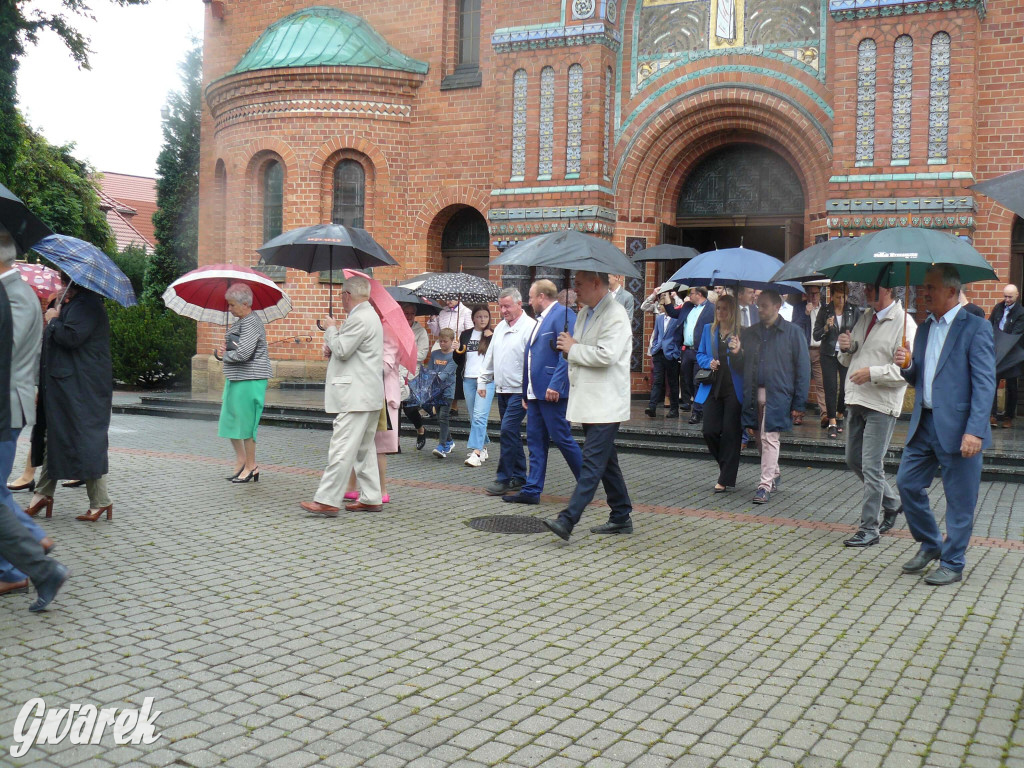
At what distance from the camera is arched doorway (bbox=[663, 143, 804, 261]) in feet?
57.8

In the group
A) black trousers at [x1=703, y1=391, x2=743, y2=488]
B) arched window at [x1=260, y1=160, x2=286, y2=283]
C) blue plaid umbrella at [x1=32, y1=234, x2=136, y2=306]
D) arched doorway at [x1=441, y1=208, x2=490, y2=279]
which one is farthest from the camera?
arched window at [x1=260, y1=160, x2=286, y2=283]

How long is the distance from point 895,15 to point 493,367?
356 inches

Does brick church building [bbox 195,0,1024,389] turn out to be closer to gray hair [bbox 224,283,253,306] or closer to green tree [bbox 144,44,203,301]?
green tree [bbox 144,44,203,301]

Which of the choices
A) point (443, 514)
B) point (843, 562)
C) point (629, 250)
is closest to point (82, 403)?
point (443, 514)

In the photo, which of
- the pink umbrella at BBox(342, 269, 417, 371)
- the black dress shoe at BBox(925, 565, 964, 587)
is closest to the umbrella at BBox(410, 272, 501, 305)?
the pink umbrella at BBox(342, 269, 417, 371)

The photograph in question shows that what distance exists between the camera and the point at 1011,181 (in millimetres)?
4836

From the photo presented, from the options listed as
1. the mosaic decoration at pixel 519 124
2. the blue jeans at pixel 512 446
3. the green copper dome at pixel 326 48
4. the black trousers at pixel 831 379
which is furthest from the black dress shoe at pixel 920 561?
the green copper dome at pixel 326 48

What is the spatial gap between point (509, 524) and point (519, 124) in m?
11.4

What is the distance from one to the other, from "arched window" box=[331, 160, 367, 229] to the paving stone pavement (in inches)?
495

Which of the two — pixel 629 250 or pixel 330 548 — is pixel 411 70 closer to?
pixel 629 250

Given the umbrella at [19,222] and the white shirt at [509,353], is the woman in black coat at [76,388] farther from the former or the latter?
the white shirt at [509,353]

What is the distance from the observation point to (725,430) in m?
10.1

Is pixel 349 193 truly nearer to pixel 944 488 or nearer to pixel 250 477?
pixel 250 477
